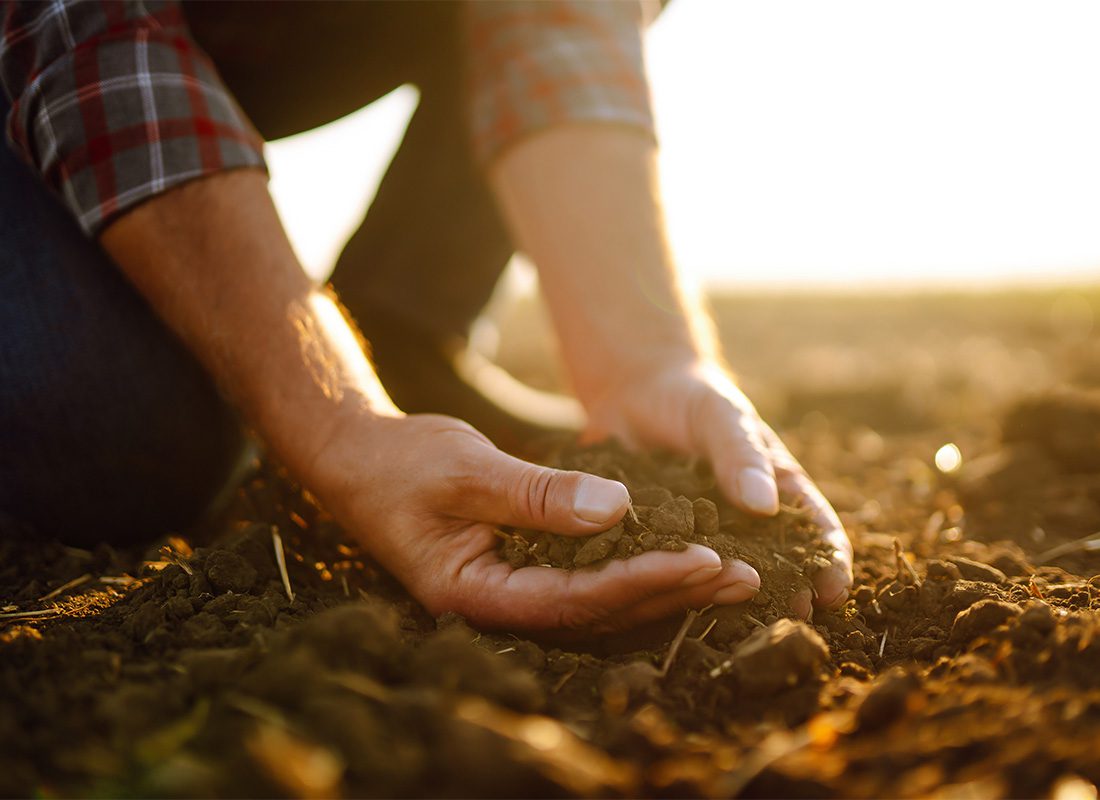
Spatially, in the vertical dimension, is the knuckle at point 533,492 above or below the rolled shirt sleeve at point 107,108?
below

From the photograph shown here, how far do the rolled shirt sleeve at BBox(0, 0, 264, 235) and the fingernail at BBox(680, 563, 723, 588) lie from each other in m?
1.33

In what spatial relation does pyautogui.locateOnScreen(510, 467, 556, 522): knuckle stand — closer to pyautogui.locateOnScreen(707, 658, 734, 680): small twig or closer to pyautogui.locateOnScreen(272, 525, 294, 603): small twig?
pyautogui.locateOnScreen(707, 658, 734, 680): small twig

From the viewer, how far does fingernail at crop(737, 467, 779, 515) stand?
5.25ft

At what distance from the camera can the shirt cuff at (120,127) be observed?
163 cm

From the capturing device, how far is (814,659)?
114 cm

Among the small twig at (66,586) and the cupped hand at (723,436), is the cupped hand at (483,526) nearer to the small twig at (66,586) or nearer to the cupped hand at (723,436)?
the cupped hand at (723,436)

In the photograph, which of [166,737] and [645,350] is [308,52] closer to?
[645,350]

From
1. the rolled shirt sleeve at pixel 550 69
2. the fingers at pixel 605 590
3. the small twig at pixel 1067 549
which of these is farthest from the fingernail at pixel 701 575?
the rolled shirt sleeve at pixel 550 69

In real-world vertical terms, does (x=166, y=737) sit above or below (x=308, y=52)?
below

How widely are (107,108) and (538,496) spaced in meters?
1.30

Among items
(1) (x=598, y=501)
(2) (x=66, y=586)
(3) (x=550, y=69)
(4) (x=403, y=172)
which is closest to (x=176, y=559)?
(2) (x=66, y=586)

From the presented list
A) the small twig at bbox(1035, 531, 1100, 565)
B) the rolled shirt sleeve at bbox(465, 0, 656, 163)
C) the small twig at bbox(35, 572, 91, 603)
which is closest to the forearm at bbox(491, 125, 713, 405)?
the rolled shirt sleeve at bbox(465, 0, 656, 163)

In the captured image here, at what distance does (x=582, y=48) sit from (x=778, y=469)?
1.42 meters

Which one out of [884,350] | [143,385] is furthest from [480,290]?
[884,350]
